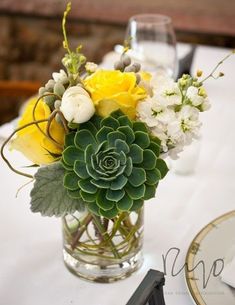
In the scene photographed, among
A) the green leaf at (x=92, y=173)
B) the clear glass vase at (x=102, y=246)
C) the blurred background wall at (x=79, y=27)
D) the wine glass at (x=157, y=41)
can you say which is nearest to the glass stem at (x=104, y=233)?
the clear glass vase at (x=102, y=246)

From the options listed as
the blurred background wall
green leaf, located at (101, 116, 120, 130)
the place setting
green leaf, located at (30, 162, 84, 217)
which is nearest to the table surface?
the place setting

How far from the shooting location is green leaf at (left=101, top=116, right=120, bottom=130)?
2.05 ft

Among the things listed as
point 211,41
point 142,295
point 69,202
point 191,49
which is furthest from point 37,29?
point 142,295

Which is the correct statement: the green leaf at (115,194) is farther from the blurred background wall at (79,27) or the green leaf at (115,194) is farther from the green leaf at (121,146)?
the blurred background wall at (79,27)

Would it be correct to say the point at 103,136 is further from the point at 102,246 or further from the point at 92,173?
the point at 102,246

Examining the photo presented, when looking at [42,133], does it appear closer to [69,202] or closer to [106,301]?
[69,202]

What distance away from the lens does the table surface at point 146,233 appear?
746mm

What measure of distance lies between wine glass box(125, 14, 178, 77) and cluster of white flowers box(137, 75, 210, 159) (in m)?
0.76

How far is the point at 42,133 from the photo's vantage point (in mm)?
648

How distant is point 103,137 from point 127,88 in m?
0.07

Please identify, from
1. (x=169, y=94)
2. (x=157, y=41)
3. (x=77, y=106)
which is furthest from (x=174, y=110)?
(x=157, y=41)

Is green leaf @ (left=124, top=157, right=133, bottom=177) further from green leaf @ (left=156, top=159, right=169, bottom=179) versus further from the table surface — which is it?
the table surface

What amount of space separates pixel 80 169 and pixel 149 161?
84mm

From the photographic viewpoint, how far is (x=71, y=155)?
631mm
